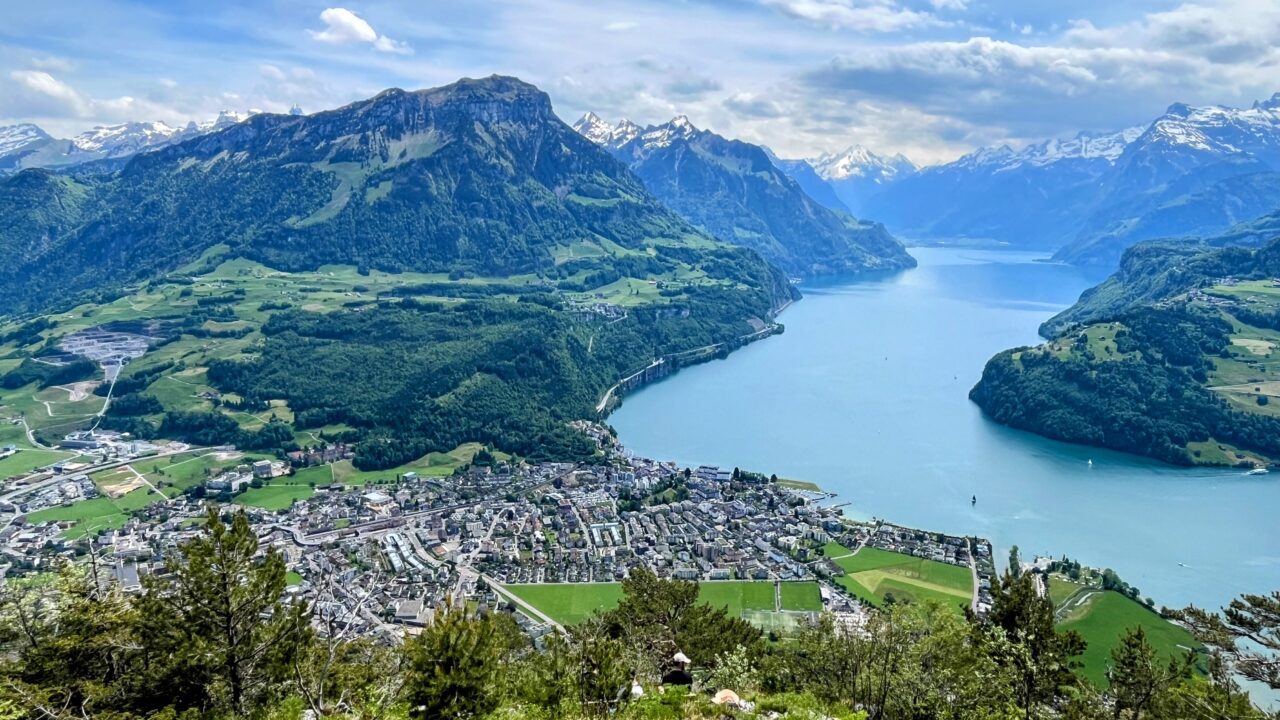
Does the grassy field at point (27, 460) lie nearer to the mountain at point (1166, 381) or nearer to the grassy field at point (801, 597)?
the grassy field at point (801, 597)

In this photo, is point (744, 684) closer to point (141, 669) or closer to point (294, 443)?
point (141, 669)

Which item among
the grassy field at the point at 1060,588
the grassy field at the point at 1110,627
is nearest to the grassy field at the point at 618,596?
the grassy field at the point at 1060,588

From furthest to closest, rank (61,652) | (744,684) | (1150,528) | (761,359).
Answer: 1. (761,359)
2. (1150,528)
3. (744,684)
4. (61,652)

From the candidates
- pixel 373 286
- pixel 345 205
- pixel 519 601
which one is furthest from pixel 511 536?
pixel 345 205

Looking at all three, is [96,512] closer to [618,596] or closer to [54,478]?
[54,478]

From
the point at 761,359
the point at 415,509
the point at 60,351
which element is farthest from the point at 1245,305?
the point at 60,351

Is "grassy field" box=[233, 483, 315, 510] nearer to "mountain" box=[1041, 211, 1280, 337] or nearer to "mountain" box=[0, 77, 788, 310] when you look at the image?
"mountain" box=[0, 77, 788, 310]

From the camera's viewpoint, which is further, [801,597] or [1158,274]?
[1158,274]
